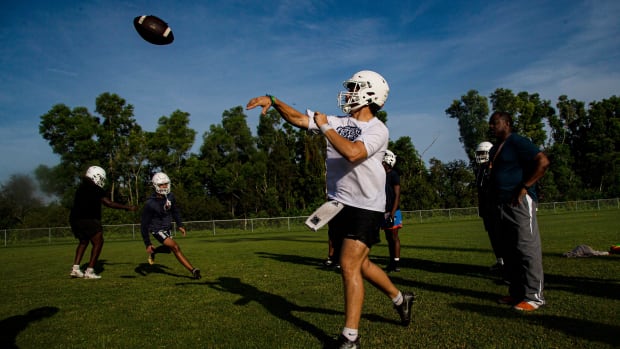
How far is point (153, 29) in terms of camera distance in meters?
6.86

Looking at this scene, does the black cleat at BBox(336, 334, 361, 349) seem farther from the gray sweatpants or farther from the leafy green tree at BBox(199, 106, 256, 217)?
the leafy green tree at BBox(199, 106, 256, 217)

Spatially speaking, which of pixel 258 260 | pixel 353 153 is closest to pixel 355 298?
pixel 353 153

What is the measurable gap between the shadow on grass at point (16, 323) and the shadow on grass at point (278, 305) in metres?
2.48

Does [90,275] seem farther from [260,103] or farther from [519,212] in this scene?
[519,212]

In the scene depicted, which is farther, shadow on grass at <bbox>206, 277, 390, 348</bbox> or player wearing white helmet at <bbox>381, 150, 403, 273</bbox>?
player wearing white helmet at <bbox>381, 150, 403, 273</bbox>

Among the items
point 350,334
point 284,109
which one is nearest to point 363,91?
point 284,109

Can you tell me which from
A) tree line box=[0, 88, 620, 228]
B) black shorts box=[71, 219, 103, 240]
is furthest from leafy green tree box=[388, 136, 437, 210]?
black shorts box=[71, 219, 103, 240]

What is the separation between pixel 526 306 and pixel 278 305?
3.03 metres

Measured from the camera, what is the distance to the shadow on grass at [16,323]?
4527 mm

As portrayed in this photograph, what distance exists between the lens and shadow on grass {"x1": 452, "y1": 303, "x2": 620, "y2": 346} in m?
3.88

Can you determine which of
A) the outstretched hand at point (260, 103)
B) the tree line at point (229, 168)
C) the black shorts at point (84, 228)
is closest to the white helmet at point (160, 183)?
the black shorts at point (84, 228)

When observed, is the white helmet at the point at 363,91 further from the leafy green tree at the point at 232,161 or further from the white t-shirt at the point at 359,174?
the leafy green tree at the point at 232,161

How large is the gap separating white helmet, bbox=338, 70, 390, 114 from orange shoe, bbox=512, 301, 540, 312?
9.57 feet

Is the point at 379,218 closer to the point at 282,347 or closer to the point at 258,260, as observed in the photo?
the point at 282,347
